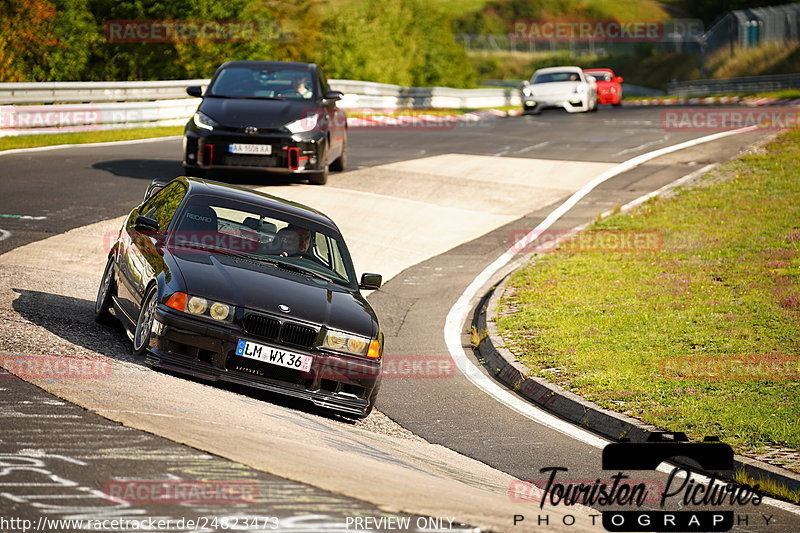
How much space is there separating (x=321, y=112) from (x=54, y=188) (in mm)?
4443

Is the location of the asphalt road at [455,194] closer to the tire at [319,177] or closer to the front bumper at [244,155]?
the tire at [319,177]

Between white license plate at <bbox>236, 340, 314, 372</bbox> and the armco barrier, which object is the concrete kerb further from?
the armco barrier

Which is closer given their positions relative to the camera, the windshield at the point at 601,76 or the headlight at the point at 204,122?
the headlight at the point at 204,122

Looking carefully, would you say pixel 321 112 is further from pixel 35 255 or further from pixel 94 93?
pixel 94 93

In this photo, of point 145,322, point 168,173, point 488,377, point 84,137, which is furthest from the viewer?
point 84,137

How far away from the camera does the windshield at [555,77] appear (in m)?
39.9

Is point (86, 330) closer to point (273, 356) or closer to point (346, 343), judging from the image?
→ point (273, 356)

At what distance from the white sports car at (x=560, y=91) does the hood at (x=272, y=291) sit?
3137 centimetres

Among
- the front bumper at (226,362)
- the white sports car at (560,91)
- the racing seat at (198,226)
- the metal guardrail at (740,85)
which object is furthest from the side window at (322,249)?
the metal guardrail at (740,85)

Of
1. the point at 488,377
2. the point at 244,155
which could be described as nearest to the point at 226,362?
the point at 488,377

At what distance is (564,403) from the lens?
9.48 metres

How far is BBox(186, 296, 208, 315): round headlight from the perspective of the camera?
8.19 metres

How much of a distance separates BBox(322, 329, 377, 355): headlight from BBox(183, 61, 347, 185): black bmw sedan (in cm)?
940

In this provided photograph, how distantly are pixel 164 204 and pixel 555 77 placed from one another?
103 feet
